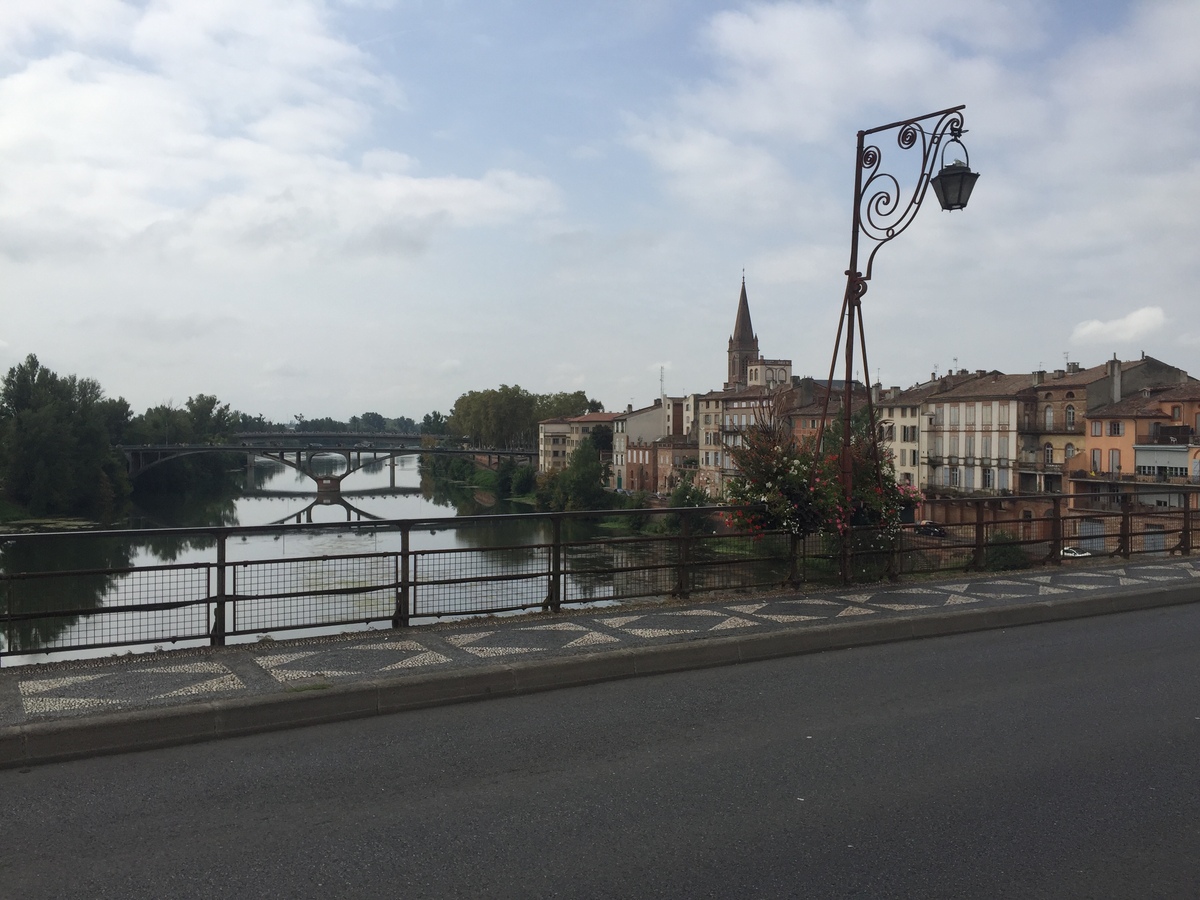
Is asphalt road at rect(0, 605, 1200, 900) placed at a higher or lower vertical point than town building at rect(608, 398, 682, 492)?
lower

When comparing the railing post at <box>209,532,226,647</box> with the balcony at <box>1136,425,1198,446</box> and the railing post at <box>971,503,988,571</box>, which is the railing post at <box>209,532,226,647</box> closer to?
the railing post at <box>971,503,988,571</box>

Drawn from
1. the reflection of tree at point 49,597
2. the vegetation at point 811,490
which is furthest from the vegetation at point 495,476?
the reflection of tree at point 49,597

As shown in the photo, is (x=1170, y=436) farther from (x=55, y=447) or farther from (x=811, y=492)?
(x=55, y=447)

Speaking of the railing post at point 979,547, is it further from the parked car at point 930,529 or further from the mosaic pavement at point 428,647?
the mosaic pavement at point 428,647

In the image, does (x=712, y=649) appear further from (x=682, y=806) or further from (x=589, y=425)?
(x=589, y=425)

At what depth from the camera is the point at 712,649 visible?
7.66m

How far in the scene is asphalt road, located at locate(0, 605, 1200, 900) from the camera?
3.90 metres

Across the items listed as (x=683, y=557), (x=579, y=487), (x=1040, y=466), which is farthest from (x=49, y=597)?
(x=579, y=487)

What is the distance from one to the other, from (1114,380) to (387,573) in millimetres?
69002

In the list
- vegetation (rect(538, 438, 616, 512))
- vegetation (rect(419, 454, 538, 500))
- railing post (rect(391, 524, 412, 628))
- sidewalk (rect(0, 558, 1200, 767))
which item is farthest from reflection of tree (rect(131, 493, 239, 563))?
sidewalk (rect(0, 558, 1200, 767))

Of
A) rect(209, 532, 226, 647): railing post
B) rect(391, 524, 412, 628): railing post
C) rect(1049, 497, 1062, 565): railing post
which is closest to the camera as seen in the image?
rect(209, 532, 226, 647): railing post

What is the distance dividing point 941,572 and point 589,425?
116294 mm

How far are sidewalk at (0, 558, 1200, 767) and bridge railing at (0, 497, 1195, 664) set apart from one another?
0.27m

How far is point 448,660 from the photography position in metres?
7.09
